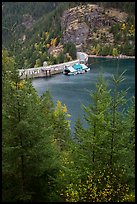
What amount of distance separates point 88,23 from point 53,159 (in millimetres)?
100158

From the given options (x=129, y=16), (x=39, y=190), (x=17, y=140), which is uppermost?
(x=129, y=16)

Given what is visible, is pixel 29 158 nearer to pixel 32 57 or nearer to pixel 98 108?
pixel 98 108

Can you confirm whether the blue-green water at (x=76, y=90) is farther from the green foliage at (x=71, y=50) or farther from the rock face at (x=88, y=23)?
the rock face at (x=88, y=23)

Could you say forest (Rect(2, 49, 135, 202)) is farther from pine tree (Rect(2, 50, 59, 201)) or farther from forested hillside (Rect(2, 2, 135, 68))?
forested hillside (Rect(2, 2, 135, 68))

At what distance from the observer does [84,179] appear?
1046cm

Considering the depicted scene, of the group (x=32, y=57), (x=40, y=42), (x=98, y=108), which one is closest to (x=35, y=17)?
(x=40, y=42)

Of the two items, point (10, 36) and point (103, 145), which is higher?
point (10, 36)

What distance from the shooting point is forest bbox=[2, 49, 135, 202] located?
9562mm

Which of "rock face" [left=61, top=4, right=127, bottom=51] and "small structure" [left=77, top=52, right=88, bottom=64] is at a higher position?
"rock face" [left=61, top=4, right=127, bottom=51]

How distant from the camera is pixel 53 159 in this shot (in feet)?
35.3

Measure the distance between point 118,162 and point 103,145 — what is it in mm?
741

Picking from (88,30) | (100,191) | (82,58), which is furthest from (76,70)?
(100,191)

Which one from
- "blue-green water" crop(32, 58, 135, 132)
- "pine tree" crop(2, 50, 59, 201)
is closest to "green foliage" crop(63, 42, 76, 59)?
"blue-green water" crop(32, 58, 135, 132)

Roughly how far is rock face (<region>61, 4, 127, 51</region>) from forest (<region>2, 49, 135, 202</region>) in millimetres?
96891
